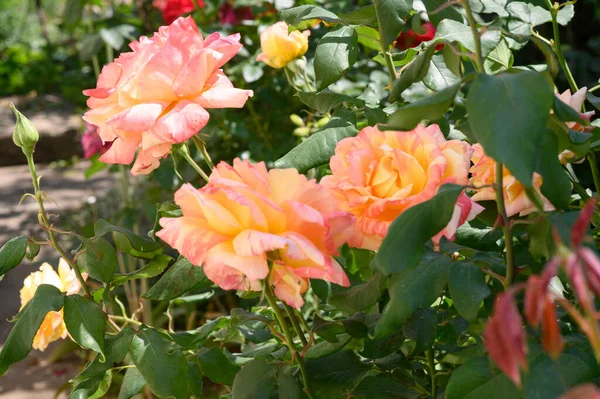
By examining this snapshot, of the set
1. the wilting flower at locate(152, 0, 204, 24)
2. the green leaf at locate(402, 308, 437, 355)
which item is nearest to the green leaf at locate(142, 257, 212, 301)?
the green leaf at locate(402, 308, 437, 355)

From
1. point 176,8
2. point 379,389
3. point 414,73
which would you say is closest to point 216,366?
point 379,389

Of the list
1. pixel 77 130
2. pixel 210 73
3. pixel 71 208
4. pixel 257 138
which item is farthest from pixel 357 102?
pixel 77 130

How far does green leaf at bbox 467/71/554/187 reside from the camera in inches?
20.1

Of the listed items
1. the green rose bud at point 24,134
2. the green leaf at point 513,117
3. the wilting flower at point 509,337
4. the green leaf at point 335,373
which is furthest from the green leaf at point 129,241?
the wilting flower at point 509,337

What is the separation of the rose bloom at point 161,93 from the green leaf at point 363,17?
135mm

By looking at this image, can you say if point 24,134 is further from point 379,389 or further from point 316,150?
point 379,389

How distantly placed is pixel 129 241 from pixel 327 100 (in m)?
0.27

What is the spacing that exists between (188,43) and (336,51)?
0.16m

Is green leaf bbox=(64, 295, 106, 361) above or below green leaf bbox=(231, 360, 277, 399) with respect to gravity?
below

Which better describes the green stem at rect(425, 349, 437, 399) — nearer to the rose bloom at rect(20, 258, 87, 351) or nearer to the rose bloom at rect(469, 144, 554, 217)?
the rose bloom at rect(469, 144, 554, 217)

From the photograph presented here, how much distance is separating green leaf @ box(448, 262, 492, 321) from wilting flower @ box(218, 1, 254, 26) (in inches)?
78.9

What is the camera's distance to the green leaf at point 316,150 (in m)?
0.80

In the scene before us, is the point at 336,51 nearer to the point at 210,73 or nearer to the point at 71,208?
the point at 210,73

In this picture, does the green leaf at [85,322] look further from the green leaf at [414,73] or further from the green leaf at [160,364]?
the green leaf at [414,73]
